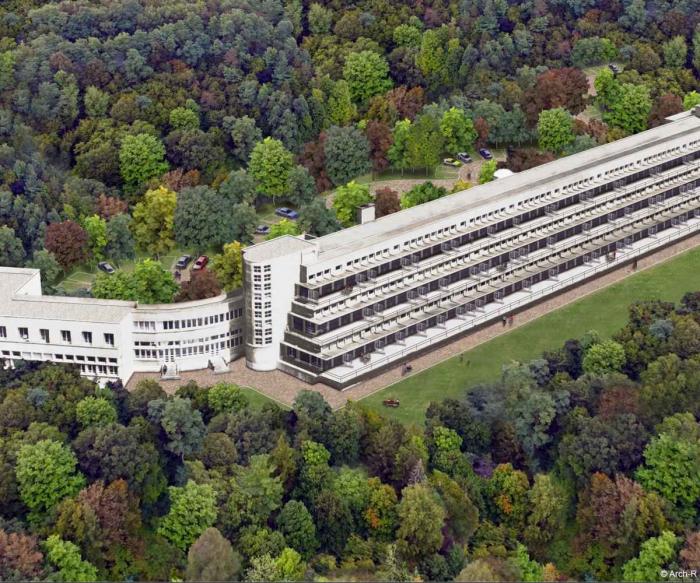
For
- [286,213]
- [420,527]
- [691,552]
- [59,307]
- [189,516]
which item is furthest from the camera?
[286,213]

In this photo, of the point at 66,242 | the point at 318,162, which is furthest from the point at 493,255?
the point at 66,242

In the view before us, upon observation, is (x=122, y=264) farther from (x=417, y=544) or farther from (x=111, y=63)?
(x=417, y=544)

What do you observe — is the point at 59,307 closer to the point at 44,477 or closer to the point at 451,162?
the point at 44,477

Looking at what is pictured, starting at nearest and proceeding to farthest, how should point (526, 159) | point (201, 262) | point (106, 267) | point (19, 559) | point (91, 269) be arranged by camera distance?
point (19, 559) → point (201, 262) → point (106, 267) → point (91, 269) → point (526, 159)

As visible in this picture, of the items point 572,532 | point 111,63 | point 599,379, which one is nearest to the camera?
point 572,532

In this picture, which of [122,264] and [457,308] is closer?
[457,308]


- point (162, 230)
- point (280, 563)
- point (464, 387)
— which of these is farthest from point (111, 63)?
point (280, 563)

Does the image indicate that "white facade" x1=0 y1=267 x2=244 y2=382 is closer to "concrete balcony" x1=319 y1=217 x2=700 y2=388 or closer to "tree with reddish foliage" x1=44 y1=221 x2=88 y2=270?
"concrete balcony" x1=319 y1=217 x2=700 y2=388
